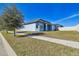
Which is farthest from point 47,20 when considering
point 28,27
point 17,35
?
point 17,35

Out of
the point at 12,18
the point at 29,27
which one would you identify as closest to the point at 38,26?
the point at 29,27

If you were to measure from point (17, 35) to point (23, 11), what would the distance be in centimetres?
110

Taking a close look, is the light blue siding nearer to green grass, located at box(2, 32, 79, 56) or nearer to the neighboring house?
the neighboring house

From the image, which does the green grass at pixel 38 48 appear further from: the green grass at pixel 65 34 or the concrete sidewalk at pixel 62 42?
the green grass at pixel 65 34

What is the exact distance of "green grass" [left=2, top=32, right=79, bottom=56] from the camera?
28.6 feet

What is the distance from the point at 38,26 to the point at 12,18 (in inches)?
44.2

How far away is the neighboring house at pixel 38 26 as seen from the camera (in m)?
9.49

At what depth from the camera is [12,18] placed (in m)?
10.0

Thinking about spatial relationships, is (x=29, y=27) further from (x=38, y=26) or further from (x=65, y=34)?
(x=65, y=34)

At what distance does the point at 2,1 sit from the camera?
29.3 ft

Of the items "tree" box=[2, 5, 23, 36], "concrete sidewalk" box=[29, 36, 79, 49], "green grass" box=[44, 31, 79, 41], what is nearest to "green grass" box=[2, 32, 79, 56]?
"concrete sidewalk" box=[29, 36, 79, 49]

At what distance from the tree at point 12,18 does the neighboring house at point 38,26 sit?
0.40 m

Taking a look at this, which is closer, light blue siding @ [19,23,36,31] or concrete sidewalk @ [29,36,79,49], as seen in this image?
concrete sidewalk @ [29,36,79,49]

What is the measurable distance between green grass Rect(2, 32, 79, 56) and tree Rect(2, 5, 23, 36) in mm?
645
